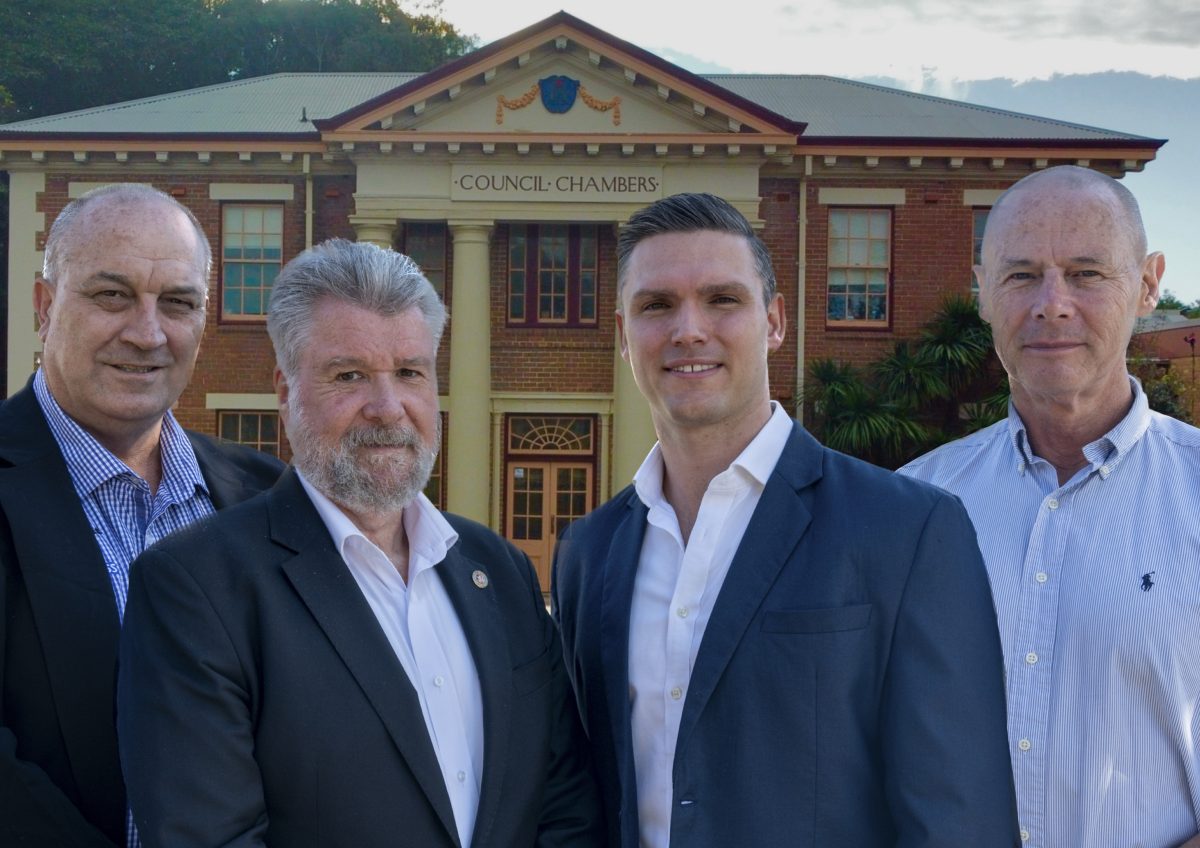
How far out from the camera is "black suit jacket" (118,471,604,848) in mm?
2422

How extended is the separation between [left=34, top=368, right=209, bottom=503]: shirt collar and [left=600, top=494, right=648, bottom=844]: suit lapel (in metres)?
1.38

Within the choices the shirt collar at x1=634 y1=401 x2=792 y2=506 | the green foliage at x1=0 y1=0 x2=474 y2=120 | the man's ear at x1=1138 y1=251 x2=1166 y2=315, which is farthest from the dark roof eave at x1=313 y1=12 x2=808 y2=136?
the green foliage at x1=0 y1=0 x2=474 y2=120

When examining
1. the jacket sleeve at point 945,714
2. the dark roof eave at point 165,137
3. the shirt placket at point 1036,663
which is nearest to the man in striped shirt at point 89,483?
the jacket sleeve at point 945,714

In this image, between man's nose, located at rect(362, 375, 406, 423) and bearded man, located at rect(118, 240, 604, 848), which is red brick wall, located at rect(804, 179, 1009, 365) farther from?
man's nose, located at rect(362, 375, 406, 423)

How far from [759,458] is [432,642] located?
0.96 meters

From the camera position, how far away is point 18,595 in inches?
118

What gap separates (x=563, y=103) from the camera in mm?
19328

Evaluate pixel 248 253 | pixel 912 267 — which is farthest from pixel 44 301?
pixel 912 267

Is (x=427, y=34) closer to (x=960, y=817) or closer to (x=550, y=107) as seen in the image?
(x=550, y=107)

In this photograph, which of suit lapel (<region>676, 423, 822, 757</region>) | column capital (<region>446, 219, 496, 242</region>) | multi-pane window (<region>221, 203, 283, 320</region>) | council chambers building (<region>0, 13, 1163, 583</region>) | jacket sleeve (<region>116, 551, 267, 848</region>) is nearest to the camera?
jacket sleeve (<region>116, 551, 267, 848</region>)

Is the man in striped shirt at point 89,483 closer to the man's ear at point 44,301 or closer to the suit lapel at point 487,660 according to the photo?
the man's ear at point 44,301

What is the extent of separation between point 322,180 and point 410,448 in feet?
59.4

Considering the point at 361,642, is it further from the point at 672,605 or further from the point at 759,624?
the point at 759,624

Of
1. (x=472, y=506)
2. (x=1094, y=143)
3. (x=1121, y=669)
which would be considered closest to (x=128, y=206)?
(x=1121, y=669)
